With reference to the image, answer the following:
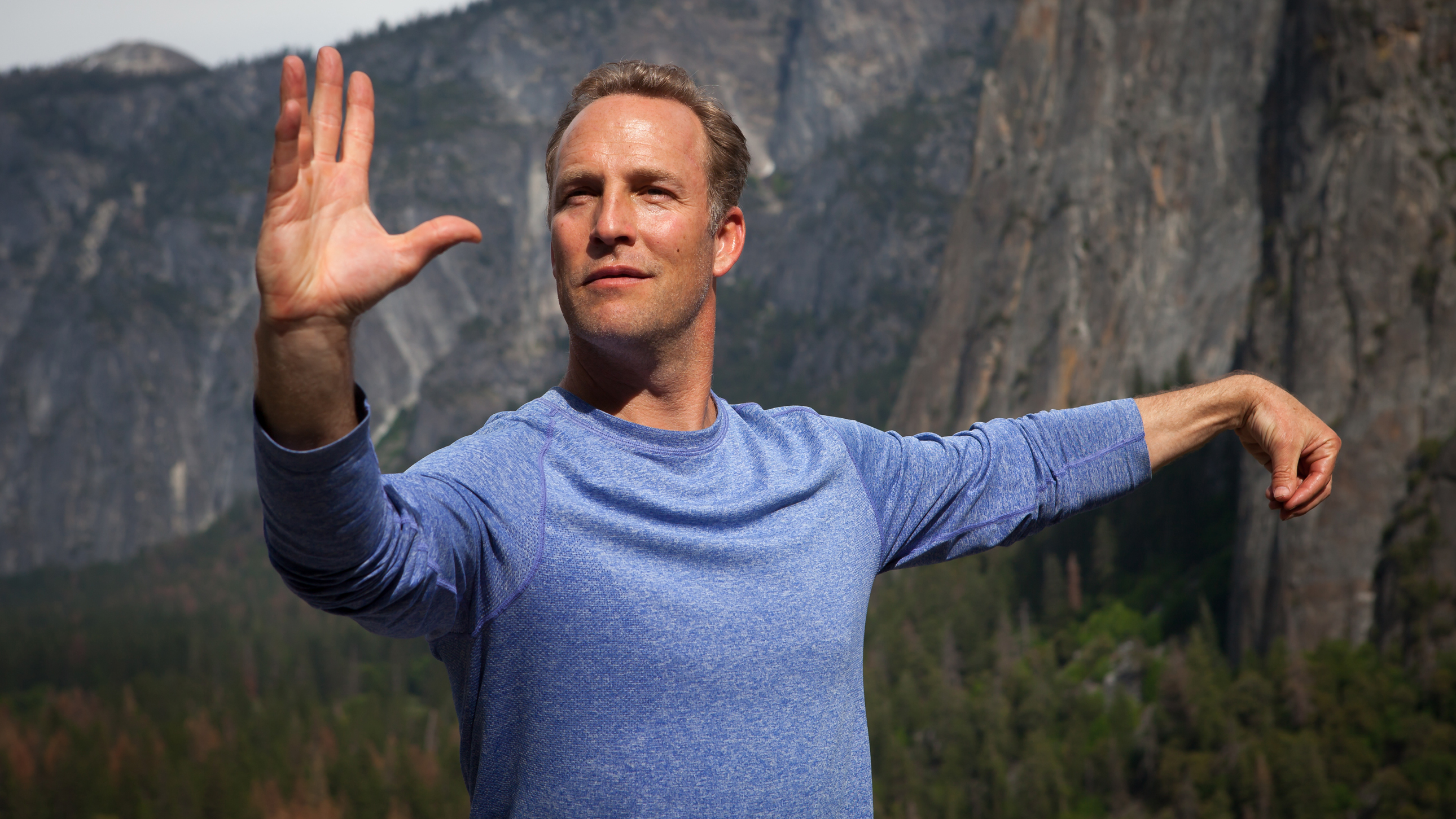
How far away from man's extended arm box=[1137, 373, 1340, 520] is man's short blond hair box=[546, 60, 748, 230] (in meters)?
1.55

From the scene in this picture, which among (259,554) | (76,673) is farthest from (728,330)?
(76,673)

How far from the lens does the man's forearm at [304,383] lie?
2.28 metres

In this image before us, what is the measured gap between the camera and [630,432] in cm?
320

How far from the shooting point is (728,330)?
655 feet

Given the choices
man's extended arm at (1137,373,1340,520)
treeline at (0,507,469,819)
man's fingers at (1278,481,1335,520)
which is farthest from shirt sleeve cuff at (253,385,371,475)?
treeline at (0,507,469,819)

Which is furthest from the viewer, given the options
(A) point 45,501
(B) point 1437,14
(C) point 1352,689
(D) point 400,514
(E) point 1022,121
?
(A) point 45,501

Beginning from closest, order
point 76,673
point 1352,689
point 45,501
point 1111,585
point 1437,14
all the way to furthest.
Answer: point 1352,689
point 1437,14
point 1111,585
point 76,673
point 45,501

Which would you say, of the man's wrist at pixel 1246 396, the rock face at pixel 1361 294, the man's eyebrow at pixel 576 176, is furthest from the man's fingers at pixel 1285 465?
the rock face at pixel 1361 294

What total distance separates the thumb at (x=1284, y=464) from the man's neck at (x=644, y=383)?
180cm

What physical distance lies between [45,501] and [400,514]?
219 metres

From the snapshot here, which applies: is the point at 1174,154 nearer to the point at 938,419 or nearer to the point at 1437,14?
the point at 1437,14

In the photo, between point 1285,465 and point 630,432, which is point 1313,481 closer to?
point 1285,465

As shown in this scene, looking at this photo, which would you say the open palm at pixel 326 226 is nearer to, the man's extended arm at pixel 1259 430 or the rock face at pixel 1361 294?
the man's extended arm at pixel 1259 430

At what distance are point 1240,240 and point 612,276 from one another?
3301 inches
